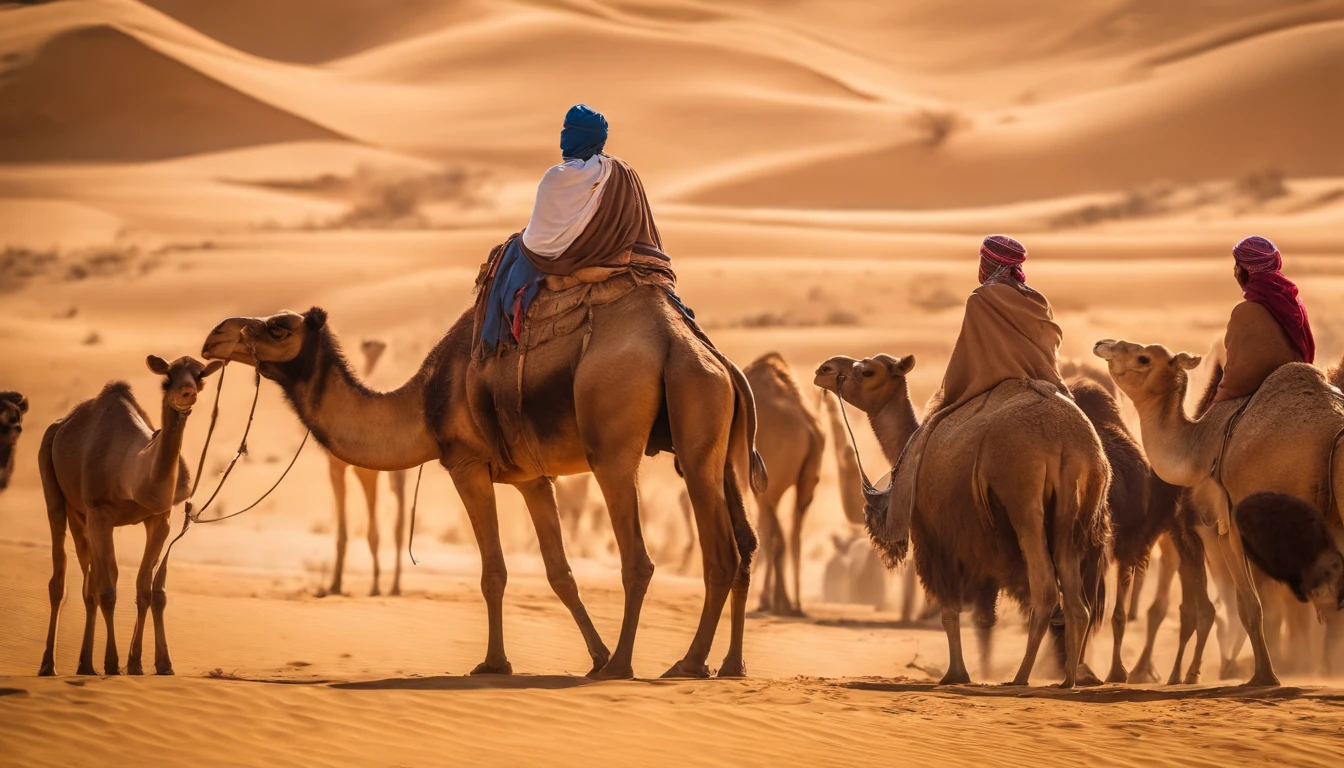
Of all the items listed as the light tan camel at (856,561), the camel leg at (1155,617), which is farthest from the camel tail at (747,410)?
the light tan camel at (856,561)

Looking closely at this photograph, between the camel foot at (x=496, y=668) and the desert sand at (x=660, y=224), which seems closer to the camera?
the desert sand at (x=660, y=224)

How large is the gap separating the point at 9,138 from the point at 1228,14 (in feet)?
182

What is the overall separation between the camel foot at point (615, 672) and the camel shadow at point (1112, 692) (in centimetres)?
122

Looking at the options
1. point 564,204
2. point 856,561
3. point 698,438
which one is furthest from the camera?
point 856,561

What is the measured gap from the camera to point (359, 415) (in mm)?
10648

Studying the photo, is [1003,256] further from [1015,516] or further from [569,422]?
[569,422]

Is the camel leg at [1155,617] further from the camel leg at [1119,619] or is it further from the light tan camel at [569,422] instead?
the light tan camel at [569,422]

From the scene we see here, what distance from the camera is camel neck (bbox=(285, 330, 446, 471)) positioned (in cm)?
1060

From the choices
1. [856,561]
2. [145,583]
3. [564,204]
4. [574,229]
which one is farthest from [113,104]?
[574,229]

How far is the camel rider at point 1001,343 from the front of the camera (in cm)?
1073

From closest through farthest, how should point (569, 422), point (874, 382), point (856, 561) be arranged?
point (569, 422)
point (874, 382)
point (856, 561)

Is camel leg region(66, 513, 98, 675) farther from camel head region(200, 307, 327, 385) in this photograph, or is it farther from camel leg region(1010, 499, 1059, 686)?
camel leg region(1010, 499, 1059, 686)

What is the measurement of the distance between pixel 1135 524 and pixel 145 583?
649cm

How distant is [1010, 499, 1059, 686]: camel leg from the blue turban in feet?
11.0
